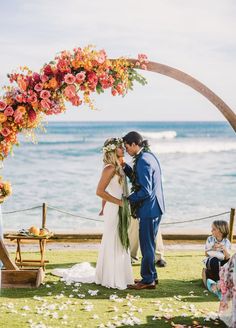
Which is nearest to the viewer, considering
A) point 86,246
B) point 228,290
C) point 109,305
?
point 228,290

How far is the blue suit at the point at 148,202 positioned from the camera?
7.68 m

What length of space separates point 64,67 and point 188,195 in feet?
65.0

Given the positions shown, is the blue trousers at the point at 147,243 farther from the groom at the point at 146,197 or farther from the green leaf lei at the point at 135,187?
the green leaf lei at the point at 135,187

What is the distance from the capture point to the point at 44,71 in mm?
7023

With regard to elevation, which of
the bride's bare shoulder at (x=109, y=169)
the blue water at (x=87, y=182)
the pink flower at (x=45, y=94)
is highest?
the pink flower at (x=45, y=94)

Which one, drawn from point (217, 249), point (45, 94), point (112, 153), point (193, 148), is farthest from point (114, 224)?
point (193, 148)

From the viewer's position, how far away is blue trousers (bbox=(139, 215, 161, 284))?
7824mm

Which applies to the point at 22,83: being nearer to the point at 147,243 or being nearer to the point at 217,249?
the point at 147,243

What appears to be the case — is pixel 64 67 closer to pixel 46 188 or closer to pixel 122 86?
pixel 122 86

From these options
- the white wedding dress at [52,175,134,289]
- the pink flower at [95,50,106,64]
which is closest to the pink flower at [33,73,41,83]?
the pink flower at [95,50,106,64]

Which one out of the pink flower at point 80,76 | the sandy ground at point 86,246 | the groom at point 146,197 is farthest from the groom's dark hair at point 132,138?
the sandy ground at point 86,246

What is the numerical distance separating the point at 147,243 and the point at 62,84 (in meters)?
2.43

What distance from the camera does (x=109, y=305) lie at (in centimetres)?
721

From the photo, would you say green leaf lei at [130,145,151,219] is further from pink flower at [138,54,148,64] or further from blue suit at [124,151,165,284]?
pink flower at [138,54,148,64]
